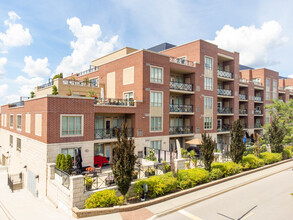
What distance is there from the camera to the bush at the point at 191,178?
14.4m

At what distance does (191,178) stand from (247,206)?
4.02 meters

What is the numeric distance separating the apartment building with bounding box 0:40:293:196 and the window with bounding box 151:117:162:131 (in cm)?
12

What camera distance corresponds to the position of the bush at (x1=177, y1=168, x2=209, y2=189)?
14.4 metres

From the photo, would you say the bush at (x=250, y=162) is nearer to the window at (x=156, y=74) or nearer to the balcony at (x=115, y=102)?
the window at (x=156, y=74)

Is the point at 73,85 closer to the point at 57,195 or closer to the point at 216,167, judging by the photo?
the point at 57,195

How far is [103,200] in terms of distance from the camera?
37.3 ft

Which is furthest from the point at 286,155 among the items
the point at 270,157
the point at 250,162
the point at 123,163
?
the point at 123,163

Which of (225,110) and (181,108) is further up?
(181,108)

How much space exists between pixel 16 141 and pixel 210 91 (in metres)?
26.8

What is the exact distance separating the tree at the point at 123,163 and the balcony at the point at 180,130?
14.2m

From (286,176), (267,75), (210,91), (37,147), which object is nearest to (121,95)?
(37,147)

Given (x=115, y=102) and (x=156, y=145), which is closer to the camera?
(x=115, y=102)

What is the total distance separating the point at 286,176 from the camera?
18.4m

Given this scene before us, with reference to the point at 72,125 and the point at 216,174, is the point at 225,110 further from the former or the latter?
the point at 72,125
